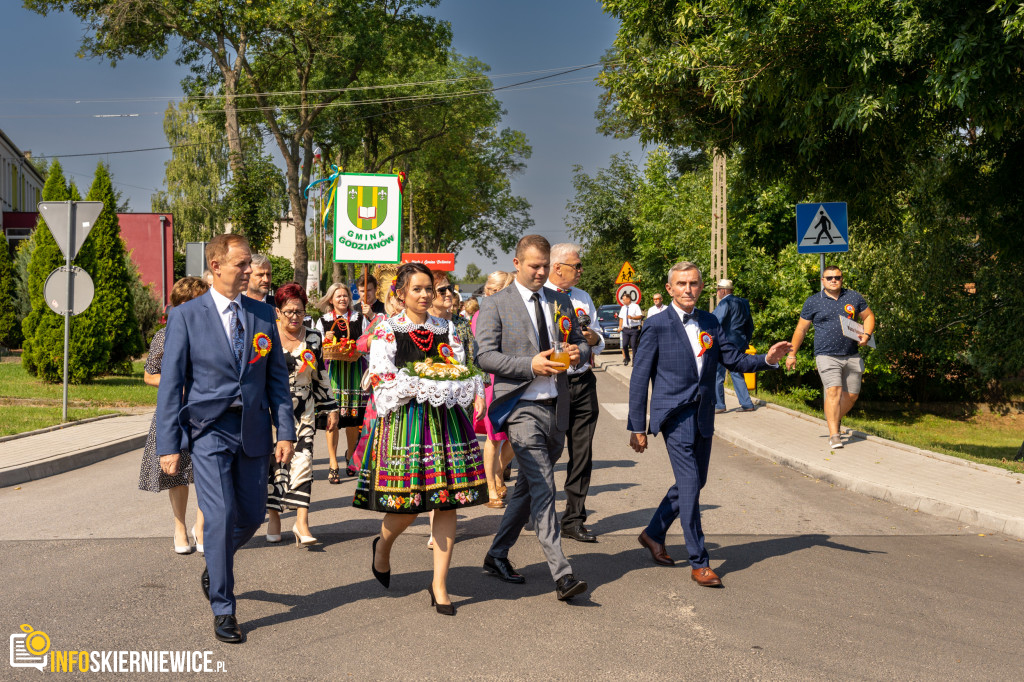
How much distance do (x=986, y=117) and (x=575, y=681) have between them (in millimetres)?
6788

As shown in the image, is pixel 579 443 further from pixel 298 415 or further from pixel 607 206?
pixel 607 206

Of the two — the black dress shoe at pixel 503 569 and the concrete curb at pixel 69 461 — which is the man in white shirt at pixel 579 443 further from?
the concrete curb at pixel 69 461

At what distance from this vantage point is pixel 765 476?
958 cm

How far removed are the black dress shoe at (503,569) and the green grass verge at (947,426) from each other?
1069 centimetres

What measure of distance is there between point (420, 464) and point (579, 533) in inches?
83.4

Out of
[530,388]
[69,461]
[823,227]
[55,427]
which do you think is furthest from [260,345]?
[55,427]

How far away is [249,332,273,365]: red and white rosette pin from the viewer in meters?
4.62

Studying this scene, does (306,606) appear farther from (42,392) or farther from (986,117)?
(42,392)

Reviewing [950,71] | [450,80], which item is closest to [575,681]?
[950,71]

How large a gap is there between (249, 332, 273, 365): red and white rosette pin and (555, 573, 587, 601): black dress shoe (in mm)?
1953

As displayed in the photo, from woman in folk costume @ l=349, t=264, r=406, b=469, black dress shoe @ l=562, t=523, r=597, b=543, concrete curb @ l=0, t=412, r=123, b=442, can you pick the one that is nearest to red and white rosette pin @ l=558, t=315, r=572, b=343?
woman in folk costume @ l=349, t=264, r=406, b=469

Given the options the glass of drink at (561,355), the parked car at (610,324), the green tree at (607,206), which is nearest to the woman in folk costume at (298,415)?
the glass of drink at (561,355)

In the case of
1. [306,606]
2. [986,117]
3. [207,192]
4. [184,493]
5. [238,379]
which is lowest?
[306,606]

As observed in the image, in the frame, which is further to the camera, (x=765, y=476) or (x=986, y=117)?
(x=765, y=476)
